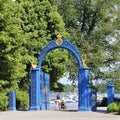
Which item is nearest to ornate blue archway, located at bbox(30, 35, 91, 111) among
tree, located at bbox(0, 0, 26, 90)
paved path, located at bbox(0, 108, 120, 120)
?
paved path, located at bbox(0, 108, 120, 120)

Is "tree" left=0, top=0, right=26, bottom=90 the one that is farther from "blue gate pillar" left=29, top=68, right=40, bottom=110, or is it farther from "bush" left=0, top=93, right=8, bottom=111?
Result: "blue gate pillar" left=29, top=68, right=40, bottom=110

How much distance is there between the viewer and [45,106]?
35.7 meters

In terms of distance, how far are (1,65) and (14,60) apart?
80 centimetres

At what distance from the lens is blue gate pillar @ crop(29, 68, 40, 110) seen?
33.2m

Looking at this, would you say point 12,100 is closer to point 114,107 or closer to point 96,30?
point 114,107

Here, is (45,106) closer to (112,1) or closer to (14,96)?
(14,96)

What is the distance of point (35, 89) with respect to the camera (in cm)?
3328

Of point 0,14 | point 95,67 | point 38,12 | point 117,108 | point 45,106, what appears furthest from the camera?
point 95,67

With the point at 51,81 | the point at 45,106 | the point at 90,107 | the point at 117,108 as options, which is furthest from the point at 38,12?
the point at 117,108

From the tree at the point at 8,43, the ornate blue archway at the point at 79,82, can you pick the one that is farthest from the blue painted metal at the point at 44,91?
the tree at the point at 8,43

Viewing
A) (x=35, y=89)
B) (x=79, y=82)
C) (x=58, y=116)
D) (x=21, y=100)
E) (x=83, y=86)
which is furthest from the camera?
(x=21, y=100)

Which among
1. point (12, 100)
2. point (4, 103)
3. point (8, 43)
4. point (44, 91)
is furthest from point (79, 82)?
point (8, 43)

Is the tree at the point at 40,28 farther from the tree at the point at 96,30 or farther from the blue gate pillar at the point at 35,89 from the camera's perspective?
the tree at the point at 96,30

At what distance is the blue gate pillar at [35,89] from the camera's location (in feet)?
109
